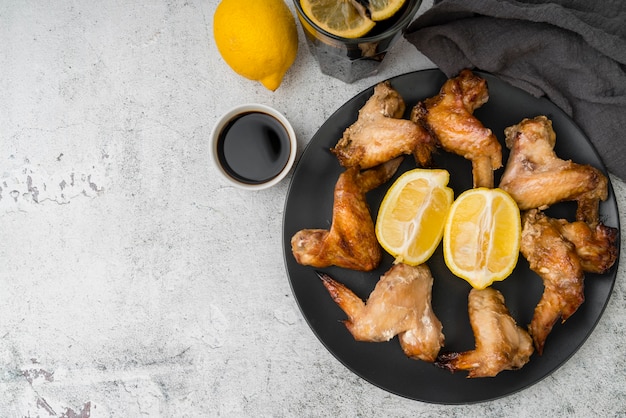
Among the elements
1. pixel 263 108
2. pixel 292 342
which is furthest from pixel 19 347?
pixel 263 108

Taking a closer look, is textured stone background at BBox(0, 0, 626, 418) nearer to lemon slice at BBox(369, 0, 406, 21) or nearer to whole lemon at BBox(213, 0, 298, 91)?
whole lemon at BBox(213, 0, 298, 91)

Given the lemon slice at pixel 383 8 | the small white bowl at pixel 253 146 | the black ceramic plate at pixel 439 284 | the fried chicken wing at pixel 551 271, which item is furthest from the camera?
the small white bowl at pixel 253 146

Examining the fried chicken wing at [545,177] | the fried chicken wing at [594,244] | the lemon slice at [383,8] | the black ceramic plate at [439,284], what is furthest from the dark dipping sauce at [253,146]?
the fried chicken wing at [594,244]

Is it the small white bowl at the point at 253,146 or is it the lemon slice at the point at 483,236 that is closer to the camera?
the lemon slice at the point at 483,236

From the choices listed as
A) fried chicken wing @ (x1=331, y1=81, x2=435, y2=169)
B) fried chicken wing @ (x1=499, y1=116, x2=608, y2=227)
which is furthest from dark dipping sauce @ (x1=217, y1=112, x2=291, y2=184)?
fried chicken wing @ (x1=499, y1=116, x2=608, y2=227)

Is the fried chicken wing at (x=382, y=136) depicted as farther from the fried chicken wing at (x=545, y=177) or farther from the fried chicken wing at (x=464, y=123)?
the fried chicken wing at (x=545, y=177)

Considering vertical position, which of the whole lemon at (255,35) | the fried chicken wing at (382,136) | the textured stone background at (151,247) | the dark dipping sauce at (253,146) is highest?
the whole lemon at (255,35)

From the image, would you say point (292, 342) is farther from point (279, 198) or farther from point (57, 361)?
point (57, 361)
